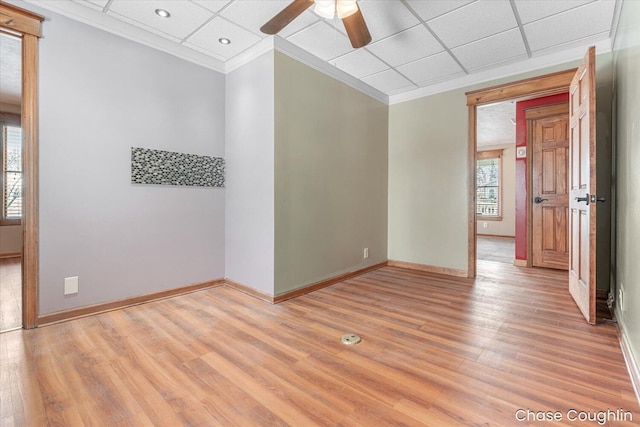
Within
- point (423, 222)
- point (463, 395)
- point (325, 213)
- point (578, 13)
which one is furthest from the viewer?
point (423, 222)

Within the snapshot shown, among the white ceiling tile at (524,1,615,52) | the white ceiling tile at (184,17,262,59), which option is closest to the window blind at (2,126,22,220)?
the white ceiling tile at (184,17,262,59)

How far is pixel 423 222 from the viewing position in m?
4.27

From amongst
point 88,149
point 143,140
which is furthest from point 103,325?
point 143,140

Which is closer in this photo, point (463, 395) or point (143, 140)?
point (463, 395)

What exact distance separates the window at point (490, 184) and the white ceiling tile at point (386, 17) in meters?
7.25

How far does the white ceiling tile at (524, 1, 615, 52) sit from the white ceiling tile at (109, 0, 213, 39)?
9.84 ft

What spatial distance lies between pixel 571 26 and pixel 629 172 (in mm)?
1710

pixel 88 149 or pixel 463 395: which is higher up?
pixel 88 149

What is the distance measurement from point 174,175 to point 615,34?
14.4 feet

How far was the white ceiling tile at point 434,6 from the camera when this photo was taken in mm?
2373

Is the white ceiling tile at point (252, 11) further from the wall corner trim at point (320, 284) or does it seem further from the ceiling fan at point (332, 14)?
the wall corner trim at point (320, 284)

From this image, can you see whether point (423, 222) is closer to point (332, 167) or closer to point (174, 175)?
point (332, 167)

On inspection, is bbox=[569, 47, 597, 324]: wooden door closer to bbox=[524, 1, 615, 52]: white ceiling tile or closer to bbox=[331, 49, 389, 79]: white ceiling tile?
bbox=[524, 1, 615, 52]: white ceiling tile

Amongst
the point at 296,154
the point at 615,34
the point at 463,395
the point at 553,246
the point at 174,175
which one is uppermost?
the point at 615,34
